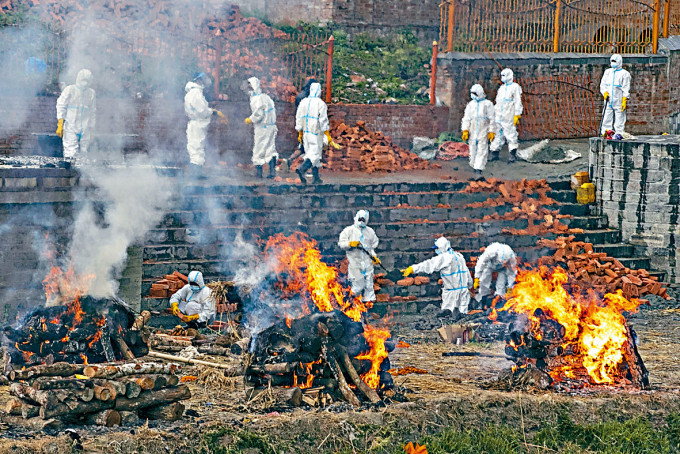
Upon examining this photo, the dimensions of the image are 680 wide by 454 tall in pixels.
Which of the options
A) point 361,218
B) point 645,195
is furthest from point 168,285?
point 645,195

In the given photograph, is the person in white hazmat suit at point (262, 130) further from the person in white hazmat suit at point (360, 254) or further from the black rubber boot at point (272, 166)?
the person in white hazmat suit at point (360, 254)

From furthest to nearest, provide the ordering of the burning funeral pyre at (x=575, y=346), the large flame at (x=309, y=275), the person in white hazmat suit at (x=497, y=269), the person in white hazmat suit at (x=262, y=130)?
1. the person in white hazmat suit at (x=262, y=130)
2. the person in white hazmat suit at (x=497, y=269)
3. the large flame at (x=309, y=275)
4. the burning funeral pyre at (x=575, y=346)

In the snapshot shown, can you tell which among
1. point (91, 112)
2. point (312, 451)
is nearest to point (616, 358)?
point (312, 451)

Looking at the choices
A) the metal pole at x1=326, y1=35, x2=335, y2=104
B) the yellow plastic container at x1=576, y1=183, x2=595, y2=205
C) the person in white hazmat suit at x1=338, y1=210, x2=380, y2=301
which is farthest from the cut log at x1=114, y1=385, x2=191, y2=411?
the metal pole at x1=326, y1=35, x2=335, y2=104

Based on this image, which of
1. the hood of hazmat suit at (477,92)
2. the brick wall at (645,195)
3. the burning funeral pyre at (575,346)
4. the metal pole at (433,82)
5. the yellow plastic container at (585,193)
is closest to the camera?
the burning funeral pyre at (575,346)

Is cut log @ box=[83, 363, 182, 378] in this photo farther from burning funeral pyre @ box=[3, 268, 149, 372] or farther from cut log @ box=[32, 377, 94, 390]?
burning funeral pyre @ box=[3, 268, 149, 372]

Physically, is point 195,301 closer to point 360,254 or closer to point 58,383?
point 360,254

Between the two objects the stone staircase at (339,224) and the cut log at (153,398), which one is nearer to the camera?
the cut log at (153,398)

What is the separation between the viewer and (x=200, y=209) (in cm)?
1591

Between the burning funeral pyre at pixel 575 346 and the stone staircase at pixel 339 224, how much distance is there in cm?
369

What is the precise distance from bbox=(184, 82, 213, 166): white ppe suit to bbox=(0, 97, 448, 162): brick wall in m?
1.50

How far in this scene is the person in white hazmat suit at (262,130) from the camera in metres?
18.1

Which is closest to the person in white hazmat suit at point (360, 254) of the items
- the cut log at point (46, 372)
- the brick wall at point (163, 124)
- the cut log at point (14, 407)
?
the brick wall at point (163, 124)

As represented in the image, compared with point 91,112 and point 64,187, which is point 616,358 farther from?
point 91,112
